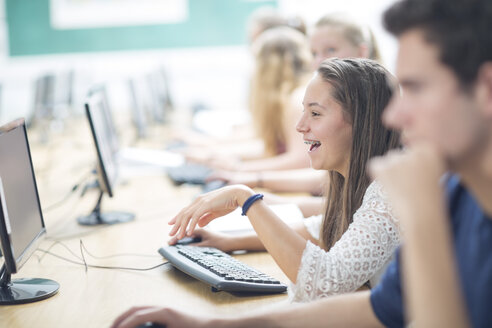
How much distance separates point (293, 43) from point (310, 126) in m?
1.54

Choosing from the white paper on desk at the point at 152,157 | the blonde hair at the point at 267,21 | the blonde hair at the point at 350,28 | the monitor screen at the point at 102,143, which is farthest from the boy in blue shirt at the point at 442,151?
the blonde hair at the point at 267,21

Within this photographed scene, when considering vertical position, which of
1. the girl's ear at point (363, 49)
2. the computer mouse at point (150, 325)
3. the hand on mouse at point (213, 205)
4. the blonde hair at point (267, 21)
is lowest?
the computer mouse at point (150, 325)

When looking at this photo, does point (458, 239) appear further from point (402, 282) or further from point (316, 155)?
point (316, 155)

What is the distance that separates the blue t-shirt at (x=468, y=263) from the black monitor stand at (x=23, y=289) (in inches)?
29.8

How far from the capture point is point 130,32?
7285mm

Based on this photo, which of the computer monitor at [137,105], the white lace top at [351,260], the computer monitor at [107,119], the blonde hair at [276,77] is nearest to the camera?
the white lace top at [351,260]

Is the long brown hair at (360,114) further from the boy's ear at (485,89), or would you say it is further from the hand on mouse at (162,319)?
the boy's ear at (485,89)

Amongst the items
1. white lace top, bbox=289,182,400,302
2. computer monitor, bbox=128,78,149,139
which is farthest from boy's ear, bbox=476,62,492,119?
computer monitor, bbox=128,78,149,139

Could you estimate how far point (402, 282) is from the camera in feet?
2.98

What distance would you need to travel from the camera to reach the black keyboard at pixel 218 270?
126cm

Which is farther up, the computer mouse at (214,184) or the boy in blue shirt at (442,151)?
the boy in blue shirt at (442,151)

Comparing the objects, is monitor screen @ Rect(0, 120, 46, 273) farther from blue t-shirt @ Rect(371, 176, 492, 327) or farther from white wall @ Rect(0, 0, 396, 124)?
white wall @ Rect(0, 0, 396, 124)

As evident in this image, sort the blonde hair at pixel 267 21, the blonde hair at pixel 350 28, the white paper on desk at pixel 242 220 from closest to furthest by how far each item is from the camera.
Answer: the white paper on desk at pixel 242 220 < the blonde hair at pixel 350 28 < the blonde hair at pixel 267 21

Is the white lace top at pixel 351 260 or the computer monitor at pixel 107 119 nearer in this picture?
the white lace top at pixel 351 260
